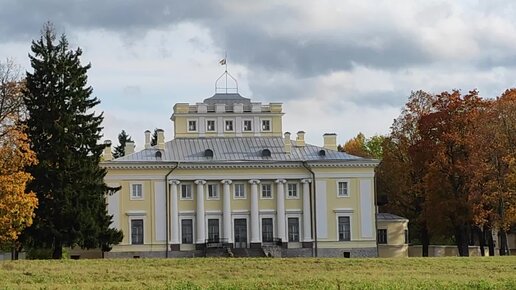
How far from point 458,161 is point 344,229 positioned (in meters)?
9.82

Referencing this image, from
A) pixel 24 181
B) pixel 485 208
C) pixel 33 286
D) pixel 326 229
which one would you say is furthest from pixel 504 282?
pixel 326 229

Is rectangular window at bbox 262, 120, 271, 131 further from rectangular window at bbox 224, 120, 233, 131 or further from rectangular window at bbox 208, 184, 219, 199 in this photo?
rectangular window at bbox 208, 184, 219, 199

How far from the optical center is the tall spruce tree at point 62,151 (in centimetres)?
5069

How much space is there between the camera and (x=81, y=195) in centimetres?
5119

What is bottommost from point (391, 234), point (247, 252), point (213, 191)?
point (247, 252)

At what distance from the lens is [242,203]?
6519cm

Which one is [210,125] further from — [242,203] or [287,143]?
[242,203]

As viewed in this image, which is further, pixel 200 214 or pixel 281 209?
pixel 281 209

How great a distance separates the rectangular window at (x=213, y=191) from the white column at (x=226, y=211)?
656mm

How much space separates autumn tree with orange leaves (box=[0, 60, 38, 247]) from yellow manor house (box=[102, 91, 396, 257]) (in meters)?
14.0

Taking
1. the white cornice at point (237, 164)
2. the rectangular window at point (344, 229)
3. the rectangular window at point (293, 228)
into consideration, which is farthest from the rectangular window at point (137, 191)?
the rectangular window at point (344, 229)

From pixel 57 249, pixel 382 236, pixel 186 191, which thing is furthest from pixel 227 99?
pixel 57 249

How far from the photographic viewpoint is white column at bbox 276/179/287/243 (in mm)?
64750

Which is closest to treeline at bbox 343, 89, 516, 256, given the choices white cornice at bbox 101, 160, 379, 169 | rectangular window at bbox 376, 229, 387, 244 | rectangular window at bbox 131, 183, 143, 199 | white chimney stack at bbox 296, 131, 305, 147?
rectangular window at bbox 376, 229, 387, 244
